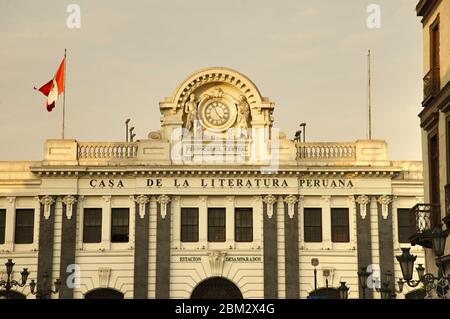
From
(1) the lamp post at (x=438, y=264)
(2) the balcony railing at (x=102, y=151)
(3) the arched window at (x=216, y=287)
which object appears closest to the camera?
(1) the lamp post at (x=438, y=264)

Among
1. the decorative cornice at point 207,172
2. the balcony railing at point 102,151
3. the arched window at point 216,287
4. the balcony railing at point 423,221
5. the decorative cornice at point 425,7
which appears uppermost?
the decorative cornice at point 425,7

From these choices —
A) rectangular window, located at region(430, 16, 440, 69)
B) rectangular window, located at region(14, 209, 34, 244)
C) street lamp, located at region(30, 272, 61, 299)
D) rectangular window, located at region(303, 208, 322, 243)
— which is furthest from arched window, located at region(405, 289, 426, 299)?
rectangular window, located at region(430, 16, 440, 69)

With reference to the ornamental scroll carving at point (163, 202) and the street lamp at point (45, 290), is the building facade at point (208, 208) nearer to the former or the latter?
the ornamental scroll carving at point (163, 202)

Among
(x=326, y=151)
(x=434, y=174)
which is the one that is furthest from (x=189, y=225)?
(x=434, y=174)

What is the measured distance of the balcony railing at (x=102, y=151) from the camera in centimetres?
4909

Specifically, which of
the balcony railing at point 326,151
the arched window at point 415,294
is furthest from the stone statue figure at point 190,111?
the arched window at point 415,294

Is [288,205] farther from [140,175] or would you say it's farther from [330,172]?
[140,175]

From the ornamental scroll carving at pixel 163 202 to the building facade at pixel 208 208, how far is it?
6 centimetres

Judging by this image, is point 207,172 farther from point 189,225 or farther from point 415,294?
point 415,294

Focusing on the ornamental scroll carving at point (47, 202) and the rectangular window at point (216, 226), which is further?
the ornamental scroll carving at point (47, 202)

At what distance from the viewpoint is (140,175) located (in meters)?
48.4

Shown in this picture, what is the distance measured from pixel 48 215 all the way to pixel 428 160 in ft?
83.3
